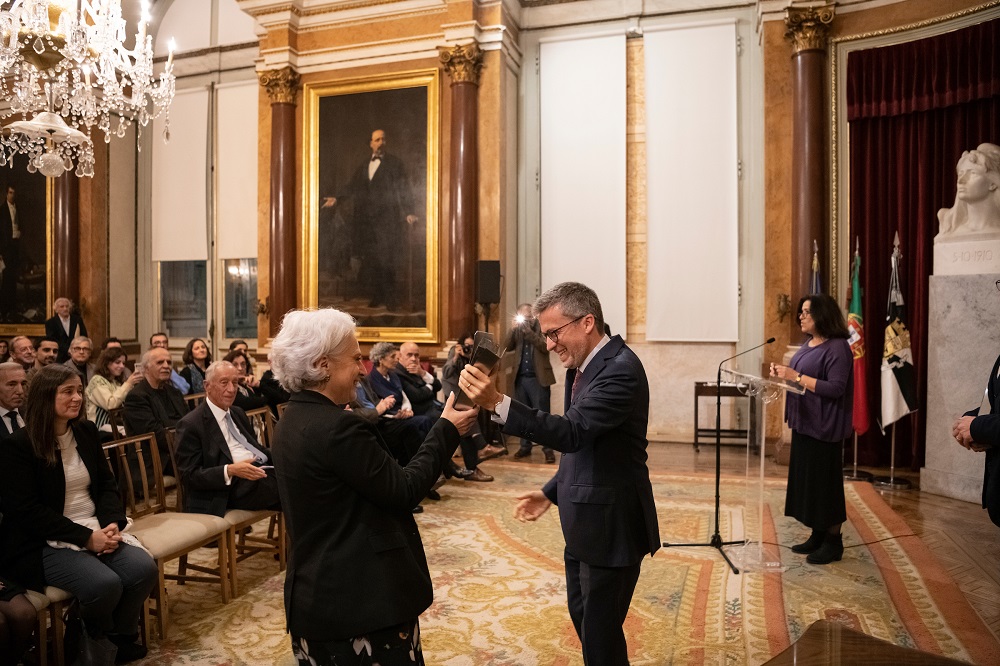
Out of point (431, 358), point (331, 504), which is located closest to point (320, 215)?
point (431, 358)

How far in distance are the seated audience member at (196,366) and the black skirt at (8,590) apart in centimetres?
414

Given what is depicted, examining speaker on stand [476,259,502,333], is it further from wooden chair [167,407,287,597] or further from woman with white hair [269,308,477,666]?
woman with white hair [269,308,477,666]

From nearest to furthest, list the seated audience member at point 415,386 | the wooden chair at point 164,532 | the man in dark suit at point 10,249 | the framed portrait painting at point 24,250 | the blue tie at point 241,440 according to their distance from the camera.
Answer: the wooden chair at point 164,532, the blue tie at point 241,440, the seated audience member at point 415,386, the framed portrait painting at point 24,250, the man in dark suit at point 10,249

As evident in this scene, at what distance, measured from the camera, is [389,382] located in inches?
263

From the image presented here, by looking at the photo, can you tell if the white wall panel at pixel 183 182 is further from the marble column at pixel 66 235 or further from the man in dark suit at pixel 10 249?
the man in dark suit at pixel 10 249

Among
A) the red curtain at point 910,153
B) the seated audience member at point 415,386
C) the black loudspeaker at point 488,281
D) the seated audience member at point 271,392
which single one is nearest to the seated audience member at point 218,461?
the seated audience member at point 271,392

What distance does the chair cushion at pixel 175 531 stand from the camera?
3596mm

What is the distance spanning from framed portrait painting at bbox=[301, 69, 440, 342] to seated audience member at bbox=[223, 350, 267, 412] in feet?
6.83

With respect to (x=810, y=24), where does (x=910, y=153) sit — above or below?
below

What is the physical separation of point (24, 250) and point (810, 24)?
1123 cm

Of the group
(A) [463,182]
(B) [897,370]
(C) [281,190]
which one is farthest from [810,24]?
(C) [281,190]

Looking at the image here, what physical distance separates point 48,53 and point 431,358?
4983 mm

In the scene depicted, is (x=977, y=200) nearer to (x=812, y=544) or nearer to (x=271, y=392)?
(x=812, y=544)

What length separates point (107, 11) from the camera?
600 centimetres
